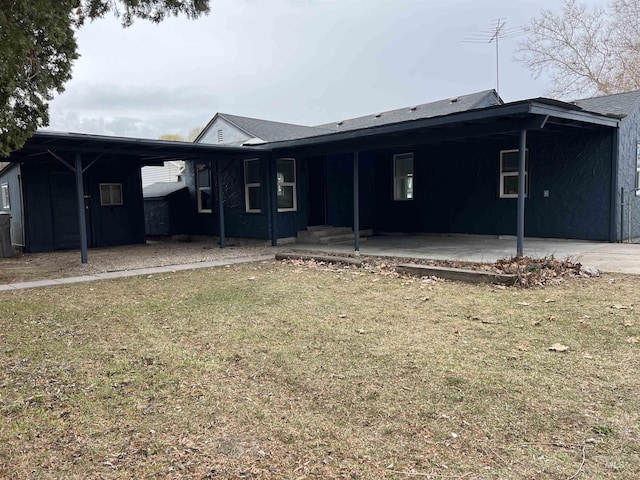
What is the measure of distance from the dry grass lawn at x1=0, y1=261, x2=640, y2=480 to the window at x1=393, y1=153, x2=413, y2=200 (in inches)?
307

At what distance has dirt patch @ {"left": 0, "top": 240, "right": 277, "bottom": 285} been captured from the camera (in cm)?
807

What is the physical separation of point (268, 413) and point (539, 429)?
142 centimetres

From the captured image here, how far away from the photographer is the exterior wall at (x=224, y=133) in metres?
14.5

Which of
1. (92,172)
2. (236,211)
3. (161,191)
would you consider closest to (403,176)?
(236,211)

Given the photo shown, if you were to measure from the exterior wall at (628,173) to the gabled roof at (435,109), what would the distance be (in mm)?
3958

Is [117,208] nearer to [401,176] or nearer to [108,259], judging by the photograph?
[108,259]

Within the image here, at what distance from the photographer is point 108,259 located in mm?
9688

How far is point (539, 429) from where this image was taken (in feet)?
7.77

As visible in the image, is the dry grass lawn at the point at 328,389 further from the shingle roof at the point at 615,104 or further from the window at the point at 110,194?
the window at the point at 110,194

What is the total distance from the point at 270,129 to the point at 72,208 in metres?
6.01

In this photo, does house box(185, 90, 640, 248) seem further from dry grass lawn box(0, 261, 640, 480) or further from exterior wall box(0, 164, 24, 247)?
exterior wall box(0, 164, 24, 247)

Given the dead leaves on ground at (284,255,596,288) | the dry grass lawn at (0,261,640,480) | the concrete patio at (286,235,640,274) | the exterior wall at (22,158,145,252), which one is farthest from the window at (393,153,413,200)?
the dry grass lawn at (0,261,640,480)

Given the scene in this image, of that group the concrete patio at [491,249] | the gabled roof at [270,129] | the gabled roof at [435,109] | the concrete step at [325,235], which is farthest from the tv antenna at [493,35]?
the concrete step at [325,235]

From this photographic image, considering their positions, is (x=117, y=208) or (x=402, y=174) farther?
(x=402, y=174)
